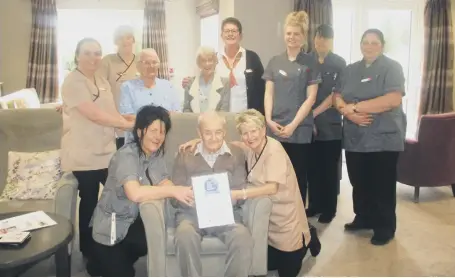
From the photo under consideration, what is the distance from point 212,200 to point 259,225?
296mm

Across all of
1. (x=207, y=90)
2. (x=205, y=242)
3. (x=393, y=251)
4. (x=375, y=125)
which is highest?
(x=207, y=90)

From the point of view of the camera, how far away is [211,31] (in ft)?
22.4

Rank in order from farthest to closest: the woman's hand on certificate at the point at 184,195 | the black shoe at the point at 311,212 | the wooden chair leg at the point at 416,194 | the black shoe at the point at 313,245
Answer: the wooden chair leg at the point at 416,194 < the black shoe at the point at 311,212 < the black shoe at the point at 313,245 < the woman's hand on certificate at the point at 184,195

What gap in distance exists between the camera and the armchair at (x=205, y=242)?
2420mm

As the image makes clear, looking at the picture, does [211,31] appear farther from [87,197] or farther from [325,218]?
[87,197]

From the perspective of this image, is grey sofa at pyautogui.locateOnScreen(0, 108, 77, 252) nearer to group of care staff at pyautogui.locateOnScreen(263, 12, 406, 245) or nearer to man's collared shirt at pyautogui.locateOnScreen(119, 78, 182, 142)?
man's collared shirt at pyautogui.locateOnScreen(119, 78, 182, 142)

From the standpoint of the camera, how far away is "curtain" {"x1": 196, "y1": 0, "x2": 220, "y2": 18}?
6.12 meters

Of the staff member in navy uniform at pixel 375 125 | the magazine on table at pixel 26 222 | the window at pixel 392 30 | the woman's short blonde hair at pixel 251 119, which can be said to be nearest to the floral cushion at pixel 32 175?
the magazine on table at pixel 26 222

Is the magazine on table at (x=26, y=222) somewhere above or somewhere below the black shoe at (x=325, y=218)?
above

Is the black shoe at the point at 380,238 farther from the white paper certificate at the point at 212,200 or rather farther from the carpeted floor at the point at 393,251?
the white paper certificate at the point at 212,200

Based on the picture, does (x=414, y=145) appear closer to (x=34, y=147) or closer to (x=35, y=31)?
(x=34, y=147)

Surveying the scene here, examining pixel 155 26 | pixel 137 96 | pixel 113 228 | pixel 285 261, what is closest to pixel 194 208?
pixel 113 228

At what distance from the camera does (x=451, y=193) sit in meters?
4.75

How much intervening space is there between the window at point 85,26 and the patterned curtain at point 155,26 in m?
0.16
